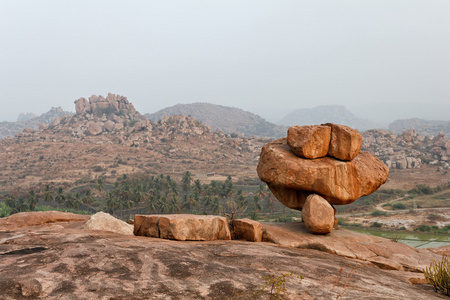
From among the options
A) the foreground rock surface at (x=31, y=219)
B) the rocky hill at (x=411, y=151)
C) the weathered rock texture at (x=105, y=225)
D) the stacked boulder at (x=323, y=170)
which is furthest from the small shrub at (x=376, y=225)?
the rocky hill at (x=411, y=151)

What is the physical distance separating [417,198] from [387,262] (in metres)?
101

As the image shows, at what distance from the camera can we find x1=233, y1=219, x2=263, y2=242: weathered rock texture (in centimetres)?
1728

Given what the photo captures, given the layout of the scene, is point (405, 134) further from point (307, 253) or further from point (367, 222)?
point (307, 253)

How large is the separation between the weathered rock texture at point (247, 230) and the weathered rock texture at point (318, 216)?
10.3 feet

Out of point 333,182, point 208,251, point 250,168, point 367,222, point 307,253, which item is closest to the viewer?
point 208,251

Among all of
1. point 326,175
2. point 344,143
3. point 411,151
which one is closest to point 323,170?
point 326,175

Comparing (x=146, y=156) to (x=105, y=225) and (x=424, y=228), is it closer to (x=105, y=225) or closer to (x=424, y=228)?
(x=424, y=228)

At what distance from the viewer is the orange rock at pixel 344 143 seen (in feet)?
→ 60.8

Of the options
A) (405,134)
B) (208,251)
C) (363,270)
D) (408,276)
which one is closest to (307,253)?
(363,270)

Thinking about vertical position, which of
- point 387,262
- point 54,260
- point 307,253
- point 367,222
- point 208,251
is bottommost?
point 367,222

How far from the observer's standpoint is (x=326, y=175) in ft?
59.7

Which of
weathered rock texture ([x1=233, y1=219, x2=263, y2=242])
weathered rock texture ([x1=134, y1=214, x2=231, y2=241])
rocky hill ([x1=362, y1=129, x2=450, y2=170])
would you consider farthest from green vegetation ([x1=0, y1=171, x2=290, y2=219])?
rocky hill ([x1=362, y1=129, x2=450, y2=170])

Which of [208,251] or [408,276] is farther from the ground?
[208,251]

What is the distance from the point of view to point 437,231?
67312 millimetres
